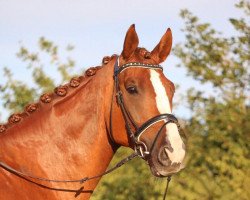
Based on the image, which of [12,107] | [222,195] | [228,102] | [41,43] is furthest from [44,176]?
[41,43]

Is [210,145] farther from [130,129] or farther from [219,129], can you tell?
[130,129]

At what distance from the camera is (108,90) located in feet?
15.9

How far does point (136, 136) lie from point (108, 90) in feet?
1.55

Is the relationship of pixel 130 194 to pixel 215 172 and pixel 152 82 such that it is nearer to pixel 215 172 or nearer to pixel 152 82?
pixel 215 172

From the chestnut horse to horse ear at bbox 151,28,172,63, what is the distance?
19 centimetres

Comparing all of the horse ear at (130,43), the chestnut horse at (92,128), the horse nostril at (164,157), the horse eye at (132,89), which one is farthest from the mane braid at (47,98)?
the horse nostril at (164,157)

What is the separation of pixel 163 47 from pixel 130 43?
1.45 feet

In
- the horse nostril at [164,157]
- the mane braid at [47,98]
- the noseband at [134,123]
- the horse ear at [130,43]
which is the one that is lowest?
the horse nostril at [164,157]

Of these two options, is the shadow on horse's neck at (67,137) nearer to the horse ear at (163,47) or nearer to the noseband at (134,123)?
the noseband at (134,123)

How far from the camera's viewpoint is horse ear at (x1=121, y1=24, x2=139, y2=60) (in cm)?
476

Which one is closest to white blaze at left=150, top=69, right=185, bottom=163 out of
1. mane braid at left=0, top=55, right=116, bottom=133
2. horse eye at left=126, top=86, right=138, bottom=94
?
horse eye at left=126, top=86, right=138, bottom=94

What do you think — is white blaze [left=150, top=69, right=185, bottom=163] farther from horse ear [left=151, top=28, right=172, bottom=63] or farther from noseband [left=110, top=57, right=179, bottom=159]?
horse ear [left=151, top=28, right=172, bottom=63]

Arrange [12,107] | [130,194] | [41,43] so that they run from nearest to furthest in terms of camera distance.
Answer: [130,194], [12,107], [41,43]

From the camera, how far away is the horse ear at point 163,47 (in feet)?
16.8
